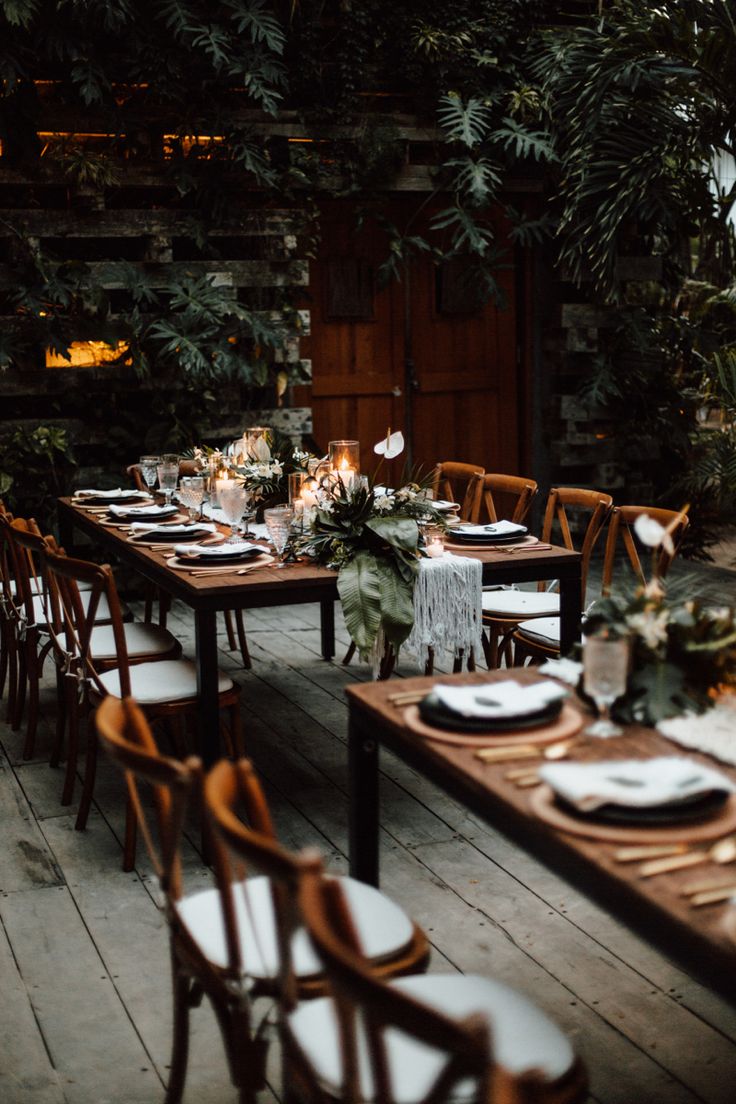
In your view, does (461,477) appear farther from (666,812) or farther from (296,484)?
(666,812)

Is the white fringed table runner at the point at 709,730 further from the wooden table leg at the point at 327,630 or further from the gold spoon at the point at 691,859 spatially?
the wooden table leg at the point at 327,630

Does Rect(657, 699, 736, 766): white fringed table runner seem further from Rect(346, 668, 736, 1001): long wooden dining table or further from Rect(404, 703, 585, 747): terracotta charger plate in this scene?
Rect(404, 703, 585, 747): terracotta charger plate

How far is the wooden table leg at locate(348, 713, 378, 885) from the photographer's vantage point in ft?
8.36

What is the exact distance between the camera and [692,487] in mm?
7645

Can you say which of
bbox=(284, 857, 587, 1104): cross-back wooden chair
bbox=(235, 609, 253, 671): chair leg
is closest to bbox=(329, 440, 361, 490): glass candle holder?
bbox=(235, 609, 253, 671): chair leg

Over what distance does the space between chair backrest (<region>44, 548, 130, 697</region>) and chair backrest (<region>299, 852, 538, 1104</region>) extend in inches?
77.1

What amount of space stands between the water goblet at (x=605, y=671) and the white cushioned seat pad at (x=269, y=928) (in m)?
0.47

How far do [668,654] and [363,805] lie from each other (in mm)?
735

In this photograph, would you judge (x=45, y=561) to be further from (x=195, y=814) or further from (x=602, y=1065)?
(x=602, y=1065)

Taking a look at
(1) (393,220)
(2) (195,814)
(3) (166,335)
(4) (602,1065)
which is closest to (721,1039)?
(4) (602,1065)

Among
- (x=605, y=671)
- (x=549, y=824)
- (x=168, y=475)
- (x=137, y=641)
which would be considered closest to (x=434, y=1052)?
(x=549, y=824)

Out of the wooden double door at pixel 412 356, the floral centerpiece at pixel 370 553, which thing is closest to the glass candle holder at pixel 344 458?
the floral centerpiece at pixel 370 553

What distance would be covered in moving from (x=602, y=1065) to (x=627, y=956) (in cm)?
46

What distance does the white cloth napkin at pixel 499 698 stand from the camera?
7.18 feet
